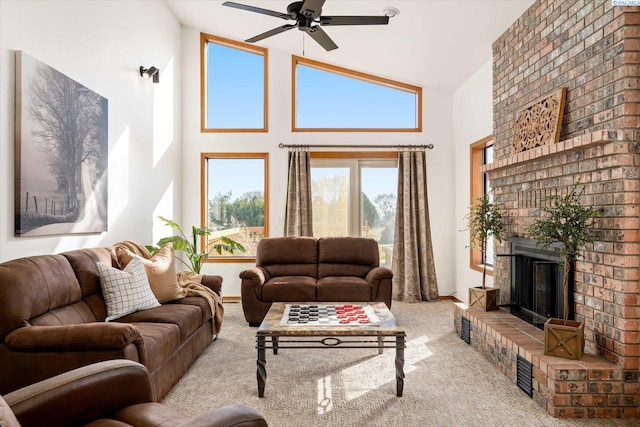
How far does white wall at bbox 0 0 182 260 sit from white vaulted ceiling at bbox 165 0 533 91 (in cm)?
82

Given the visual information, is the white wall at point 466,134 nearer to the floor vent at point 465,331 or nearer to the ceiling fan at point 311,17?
the floor vent at point 465,331

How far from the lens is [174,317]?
3.16 meters

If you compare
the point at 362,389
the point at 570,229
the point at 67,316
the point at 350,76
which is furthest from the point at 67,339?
the point at 350,76

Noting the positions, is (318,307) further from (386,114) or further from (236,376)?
(386,114)

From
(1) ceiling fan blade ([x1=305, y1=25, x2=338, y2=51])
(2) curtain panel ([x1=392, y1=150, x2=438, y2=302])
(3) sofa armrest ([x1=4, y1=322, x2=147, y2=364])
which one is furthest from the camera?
(2) curtain panel ([x1=392, y1=150, x2=438, y2=302])

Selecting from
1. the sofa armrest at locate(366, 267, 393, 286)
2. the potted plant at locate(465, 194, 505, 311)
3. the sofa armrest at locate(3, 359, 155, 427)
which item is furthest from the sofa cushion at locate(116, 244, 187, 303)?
the potted plant at locate(465, 194, 505, 311)

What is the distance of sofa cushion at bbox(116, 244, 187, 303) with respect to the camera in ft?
11.6

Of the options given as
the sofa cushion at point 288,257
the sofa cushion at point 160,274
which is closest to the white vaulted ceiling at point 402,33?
the sofa cushion at point 288,257

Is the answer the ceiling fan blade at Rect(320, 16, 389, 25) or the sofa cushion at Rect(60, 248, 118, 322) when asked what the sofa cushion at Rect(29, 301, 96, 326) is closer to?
the sofa cushion at Rect(60, 248, 118, 322)

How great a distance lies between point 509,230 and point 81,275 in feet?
12.1

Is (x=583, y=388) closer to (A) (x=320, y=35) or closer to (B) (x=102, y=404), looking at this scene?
(B) (x=102, y=404)

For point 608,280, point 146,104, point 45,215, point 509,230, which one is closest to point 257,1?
point 146,104

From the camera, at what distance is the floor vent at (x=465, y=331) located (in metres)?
4.01

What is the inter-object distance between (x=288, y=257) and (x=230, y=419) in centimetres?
402
